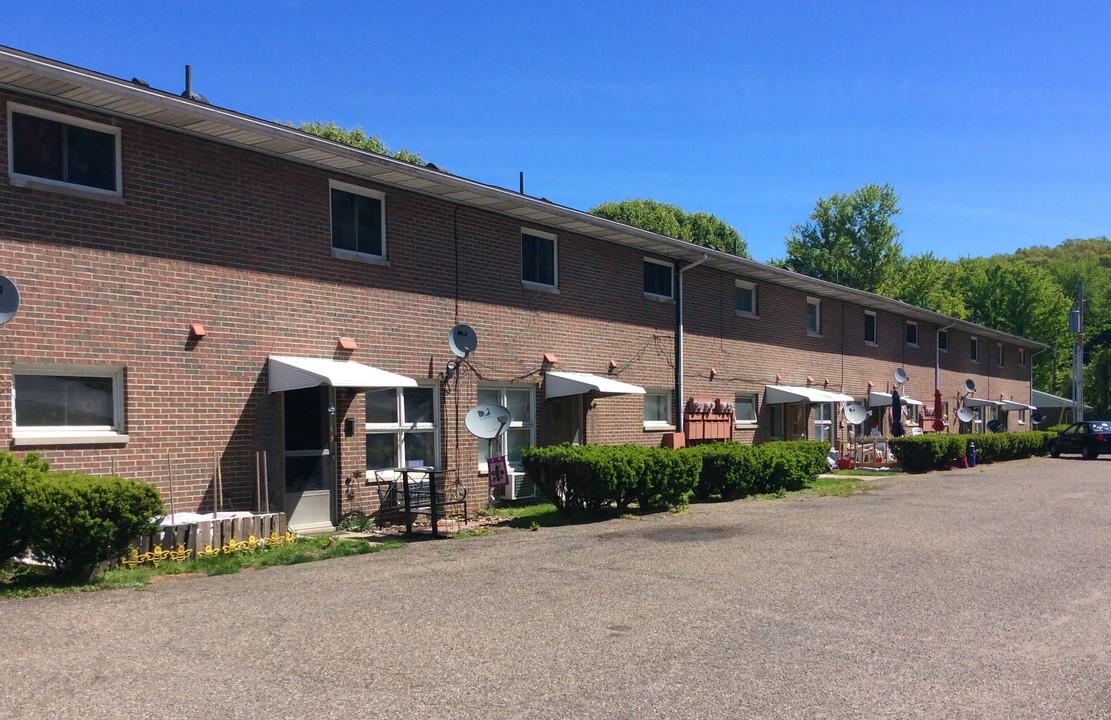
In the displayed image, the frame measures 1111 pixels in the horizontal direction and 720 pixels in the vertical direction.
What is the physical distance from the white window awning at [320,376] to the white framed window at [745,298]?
467 inches

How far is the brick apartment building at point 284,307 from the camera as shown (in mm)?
9844

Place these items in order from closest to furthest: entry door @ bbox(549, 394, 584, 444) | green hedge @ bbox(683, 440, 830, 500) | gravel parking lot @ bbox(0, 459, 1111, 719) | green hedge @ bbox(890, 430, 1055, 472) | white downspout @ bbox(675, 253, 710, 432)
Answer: gravel parking lot @ bbox(0, 459, 1111, 719)
green hedge @ bbox(683, 440, 830, 500)
entry door @ bbox(549, 394, 584, 444)
white downspout @ bbox(675, 253, 710, 432)
green hedge @ bbox(890, 430, 1055, 472)

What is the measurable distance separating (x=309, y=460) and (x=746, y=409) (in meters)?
13.0

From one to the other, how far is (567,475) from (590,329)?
4.70m

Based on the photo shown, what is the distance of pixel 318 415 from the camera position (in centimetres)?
1259

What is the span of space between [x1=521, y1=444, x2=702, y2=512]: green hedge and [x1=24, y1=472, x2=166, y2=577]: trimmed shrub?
6.07 m

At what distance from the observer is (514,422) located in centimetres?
1588

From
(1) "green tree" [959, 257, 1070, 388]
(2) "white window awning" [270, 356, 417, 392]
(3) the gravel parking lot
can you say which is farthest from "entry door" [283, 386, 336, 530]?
(1) "green tree" [959, 257, 1070, 388]

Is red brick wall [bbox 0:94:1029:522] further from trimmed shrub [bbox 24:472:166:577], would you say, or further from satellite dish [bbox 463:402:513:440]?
trimmed shrub [bbox 24:472:166:577]

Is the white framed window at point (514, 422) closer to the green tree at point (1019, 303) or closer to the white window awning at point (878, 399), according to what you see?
the white window awning at point (878, 399)

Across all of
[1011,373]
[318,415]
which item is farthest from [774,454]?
[1011,373]

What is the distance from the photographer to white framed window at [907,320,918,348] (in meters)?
32.3

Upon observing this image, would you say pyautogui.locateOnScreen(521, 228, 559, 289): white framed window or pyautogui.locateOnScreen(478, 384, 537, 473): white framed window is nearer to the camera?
pyautogui.locateOnScreen(478, 384, 537, 473): white framed window

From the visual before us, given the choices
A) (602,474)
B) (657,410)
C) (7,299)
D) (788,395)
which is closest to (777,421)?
(788,395)
